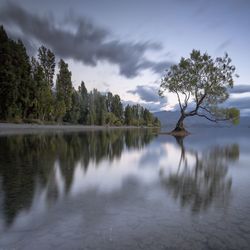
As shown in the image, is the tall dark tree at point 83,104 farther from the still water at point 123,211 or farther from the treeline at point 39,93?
the still water at point 123,211

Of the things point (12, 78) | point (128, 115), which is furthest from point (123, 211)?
point (128, 115)

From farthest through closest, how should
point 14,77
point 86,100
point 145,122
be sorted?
point 145,122 → point 86,100 → point 14,77

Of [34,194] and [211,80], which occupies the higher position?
[211,80]

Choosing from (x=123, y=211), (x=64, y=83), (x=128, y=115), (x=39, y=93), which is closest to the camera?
(x=123, y=211)

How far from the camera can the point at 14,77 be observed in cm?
3969

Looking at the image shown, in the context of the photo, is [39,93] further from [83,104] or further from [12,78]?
[83,104]

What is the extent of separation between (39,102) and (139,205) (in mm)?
51683

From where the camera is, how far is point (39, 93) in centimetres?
5066

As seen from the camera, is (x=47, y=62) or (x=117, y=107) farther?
(x=117, y=107)

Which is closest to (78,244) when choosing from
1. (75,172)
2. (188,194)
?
(188,194)

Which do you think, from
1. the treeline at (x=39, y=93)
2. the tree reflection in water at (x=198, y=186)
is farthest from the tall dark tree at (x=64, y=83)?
the tree reflection in water at (x=198, y=186)

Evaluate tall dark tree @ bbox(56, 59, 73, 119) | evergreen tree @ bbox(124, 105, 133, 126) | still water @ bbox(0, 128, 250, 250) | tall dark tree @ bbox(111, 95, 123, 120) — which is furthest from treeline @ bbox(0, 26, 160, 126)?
still water @ bbox(0, 128, 250, 250)

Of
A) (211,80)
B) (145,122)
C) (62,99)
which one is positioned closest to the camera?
(211,80)

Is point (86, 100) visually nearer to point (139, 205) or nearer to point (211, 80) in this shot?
point (211, 80)
